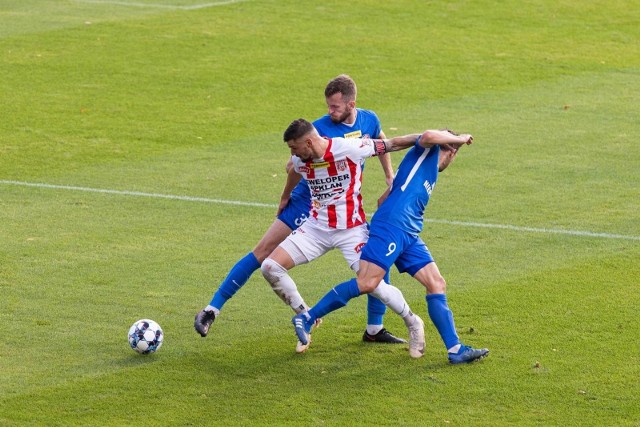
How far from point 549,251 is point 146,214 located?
13.8 ft

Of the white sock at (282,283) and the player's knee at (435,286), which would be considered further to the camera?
the white sock at (282,283)

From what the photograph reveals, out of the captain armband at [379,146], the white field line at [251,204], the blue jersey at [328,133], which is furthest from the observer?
the white field line at [251,204]

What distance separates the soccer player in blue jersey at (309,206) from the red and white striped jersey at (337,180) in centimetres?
32

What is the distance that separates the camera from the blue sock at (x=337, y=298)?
28.1 feet

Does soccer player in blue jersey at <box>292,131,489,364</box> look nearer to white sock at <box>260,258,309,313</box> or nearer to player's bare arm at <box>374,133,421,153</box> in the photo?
player's bare arm at <box>374,133,421,153</box>

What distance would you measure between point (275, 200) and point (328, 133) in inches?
165

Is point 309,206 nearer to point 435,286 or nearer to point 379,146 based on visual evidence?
point 379,146

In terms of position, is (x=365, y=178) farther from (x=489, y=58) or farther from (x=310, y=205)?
(x=489, y=58)

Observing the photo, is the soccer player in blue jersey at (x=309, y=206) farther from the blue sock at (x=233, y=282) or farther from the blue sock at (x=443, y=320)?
the blue sock at (x=443, y=320)

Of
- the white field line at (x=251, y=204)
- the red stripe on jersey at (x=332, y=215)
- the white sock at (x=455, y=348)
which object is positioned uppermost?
the red stripe on jersey at (x=332, y=215)

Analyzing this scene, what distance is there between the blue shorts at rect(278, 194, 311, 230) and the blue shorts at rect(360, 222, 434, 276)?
0.83 meters

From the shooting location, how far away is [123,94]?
58.9 ft

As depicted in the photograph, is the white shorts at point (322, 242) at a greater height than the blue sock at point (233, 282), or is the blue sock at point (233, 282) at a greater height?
the white shorts at point (322, 242)

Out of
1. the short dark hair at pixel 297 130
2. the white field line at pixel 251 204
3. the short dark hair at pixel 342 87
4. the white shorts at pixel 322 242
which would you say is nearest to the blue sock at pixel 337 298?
the white shorts at pixel 322 242
